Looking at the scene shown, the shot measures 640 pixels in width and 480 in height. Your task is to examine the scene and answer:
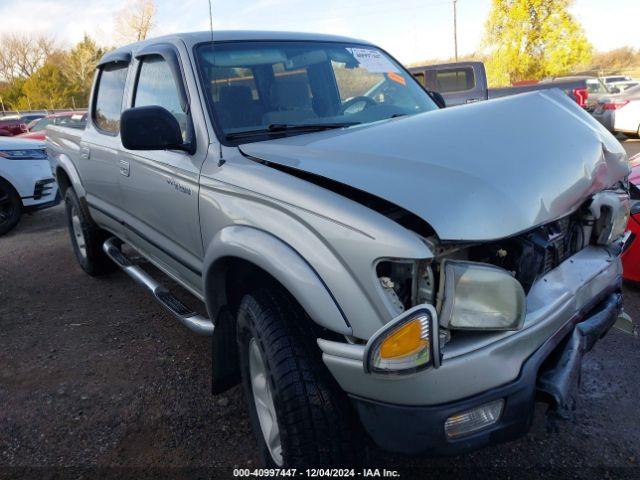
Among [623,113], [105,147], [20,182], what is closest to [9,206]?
[20,182]

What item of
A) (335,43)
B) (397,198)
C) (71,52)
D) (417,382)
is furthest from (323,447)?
(71,52)

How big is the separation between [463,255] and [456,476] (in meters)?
1.03

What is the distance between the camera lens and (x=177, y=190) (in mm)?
2643

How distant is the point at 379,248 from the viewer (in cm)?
159

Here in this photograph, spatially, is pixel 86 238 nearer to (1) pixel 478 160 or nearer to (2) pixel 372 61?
(2) pixel 372 61

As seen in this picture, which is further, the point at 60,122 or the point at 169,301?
the point at 60,122

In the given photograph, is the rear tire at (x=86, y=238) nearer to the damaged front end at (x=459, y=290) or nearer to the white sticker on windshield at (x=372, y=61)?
the white sticker on windshield at (x=372, y=61)

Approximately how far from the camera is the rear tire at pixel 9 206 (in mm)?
6957

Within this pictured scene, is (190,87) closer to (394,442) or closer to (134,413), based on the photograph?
(134,413)

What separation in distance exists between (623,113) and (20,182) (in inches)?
450

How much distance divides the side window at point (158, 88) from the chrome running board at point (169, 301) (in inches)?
36.7

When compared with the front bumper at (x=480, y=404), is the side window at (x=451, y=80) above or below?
above

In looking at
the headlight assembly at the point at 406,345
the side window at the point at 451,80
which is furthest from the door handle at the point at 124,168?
the side window at the point at 451,80

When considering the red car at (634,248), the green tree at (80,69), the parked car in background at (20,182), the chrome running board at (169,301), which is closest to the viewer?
the chrome running board at (169,301)
